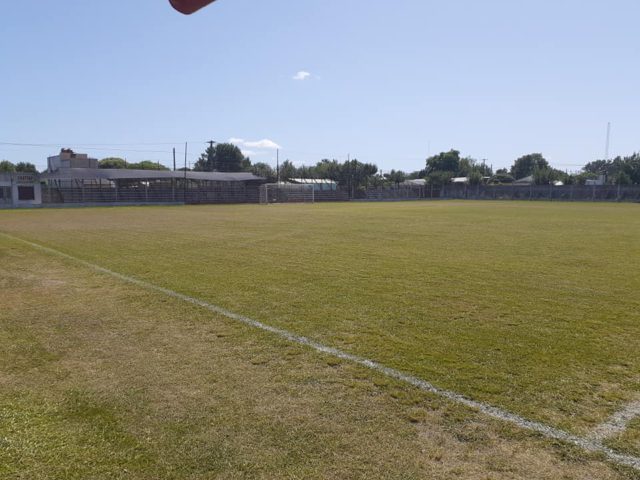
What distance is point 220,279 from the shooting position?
8.23m

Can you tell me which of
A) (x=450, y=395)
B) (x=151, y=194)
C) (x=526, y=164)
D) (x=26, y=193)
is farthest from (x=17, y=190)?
(x=526, y=164)

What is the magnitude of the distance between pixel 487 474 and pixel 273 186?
5867cm

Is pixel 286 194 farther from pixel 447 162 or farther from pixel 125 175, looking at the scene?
pixel 447 162

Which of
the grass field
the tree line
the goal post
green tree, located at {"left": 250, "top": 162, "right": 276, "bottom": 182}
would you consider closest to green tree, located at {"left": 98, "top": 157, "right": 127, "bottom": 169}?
the tree line

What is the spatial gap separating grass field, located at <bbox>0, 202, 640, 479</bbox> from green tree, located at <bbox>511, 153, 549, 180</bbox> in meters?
128

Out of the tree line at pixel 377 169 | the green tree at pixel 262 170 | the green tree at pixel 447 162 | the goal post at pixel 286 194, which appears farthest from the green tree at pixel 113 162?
the green tree at pixel 447 162

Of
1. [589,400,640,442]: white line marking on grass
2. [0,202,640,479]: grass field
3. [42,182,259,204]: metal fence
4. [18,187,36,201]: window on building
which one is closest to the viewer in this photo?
[0,202,640,479]: grass field

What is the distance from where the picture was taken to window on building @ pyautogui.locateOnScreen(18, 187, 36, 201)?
141ft

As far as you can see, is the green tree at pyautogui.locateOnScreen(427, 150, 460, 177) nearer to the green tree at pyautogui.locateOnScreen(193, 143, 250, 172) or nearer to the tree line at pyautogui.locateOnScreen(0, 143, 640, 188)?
the tree line at pyautogui.locateOnScreen(0, 143, 640, 188)

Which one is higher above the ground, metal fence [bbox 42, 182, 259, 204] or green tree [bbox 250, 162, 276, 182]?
green tree [bbox 250, 162, 276, 182]

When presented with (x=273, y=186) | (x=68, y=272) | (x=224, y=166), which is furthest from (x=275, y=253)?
(x=224, y=166)

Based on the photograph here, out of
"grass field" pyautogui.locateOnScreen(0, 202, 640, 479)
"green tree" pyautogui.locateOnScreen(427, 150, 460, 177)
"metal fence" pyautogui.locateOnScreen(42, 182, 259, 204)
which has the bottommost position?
"grass field" pyautogui.locateOnScreen(0, 202, 640, 479)

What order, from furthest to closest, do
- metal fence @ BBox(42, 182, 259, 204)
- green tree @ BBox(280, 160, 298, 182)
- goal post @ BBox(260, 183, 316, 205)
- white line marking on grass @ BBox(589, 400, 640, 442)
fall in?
green tree @ BBox(280, 160, 298, 182)
goal post @ BBox(260, 183, 316, 205)
metal fence @ BBox(42, 182, 259, 204)
white line marking on grass @ BBox(589, 400, 640, 442)

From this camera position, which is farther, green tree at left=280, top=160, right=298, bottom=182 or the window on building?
green tree at left=280, top=160, right=298, bottom=182
